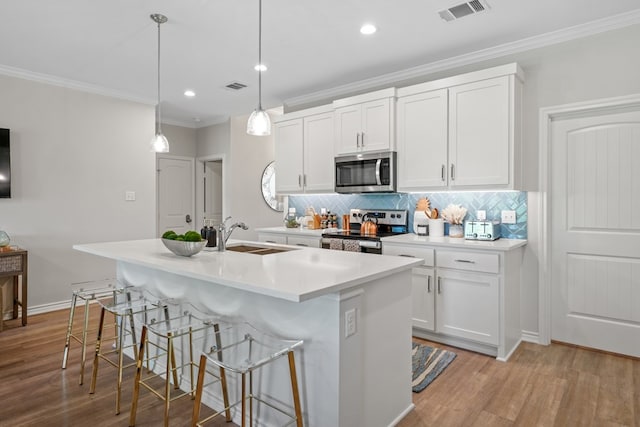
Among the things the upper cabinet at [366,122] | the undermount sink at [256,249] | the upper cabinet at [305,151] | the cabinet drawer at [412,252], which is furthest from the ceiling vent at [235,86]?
the cabinet drawer at [412,252]

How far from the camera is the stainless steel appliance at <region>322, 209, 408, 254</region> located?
371cm

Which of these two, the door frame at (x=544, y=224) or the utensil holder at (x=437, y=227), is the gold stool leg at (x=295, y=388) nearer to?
the utensil holder at (x=437, y=227)

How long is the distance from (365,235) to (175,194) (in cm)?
404

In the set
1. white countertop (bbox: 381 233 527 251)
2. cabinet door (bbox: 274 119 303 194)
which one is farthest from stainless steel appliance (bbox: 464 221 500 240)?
cabinet door (bbox: 274 119 303 194)

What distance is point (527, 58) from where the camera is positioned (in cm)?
338

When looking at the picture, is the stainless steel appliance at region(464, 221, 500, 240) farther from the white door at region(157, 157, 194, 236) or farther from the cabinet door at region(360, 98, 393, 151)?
the white door at region(157, 157, 194, 236)

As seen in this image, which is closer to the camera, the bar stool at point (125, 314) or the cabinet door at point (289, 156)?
the bar stool at point (125, 314)

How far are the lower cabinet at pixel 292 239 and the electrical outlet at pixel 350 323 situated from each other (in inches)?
92.2

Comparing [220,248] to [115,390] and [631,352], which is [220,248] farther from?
[631,352]

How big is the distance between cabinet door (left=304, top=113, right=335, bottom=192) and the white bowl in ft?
7.70

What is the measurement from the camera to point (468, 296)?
313cm

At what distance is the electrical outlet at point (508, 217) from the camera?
345 cm

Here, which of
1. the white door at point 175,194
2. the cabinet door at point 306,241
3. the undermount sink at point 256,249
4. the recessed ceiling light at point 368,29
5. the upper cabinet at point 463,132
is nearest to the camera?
the undermount sink at point 256,249

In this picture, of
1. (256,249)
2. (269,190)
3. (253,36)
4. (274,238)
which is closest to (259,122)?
→ (256,249)
